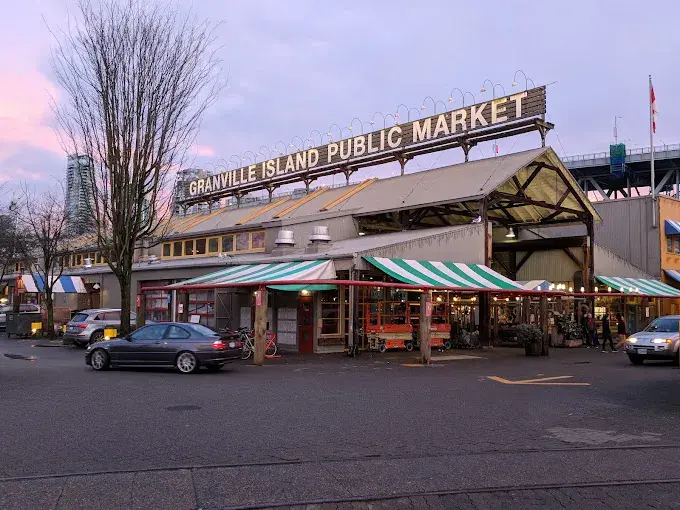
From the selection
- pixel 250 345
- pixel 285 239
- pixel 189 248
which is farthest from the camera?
pixel 189 248

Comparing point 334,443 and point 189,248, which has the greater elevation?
point 189,248

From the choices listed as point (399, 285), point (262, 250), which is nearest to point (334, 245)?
point (262, 250)

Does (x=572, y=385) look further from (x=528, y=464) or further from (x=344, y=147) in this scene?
(x=344, y=147)

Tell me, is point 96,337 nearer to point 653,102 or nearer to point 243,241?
point 243,241

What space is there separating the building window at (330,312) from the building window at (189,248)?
12444mm

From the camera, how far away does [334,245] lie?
2692 centimetres

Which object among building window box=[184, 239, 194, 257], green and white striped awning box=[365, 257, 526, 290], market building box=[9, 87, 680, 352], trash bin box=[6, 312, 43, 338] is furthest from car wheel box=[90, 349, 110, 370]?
trash bin box=[6, 312, 43, 338]

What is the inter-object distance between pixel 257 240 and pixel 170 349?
13794mm

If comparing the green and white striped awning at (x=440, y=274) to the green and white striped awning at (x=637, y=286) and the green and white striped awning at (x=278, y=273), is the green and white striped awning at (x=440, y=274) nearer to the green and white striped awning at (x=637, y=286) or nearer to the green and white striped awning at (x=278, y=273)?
the green and white striped awning at (x=278, y=273)

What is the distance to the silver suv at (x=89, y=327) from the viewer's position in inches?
1021

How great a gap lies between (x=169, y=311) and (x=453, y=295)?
13171 mm

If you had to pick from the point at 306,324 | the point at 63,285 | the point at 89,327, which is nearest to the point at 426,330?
the point at 306,324

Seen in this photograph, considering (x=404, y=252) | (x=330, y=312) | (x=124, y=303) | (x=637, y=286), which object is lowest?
(x=330, y=312)

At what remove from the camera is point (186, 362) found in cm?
1656
